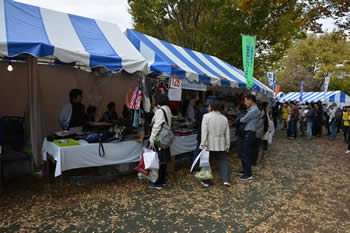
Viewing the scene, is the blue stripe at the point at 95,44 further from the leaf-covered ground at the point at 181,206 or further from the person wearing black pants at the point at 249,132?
the person wearing black pants at the point at 249,132

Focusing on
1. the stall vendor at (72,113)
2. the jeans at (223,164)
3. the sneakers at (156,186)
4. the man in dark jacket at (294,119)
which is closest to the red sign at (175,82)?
the jeans at (223,164)

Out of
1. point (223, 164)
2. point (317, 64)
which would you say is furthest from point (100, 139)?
point (317, 64)

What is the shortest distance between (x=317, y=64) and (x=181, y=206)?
3178 cm

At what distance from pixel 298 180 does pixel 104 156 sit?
13.5ft

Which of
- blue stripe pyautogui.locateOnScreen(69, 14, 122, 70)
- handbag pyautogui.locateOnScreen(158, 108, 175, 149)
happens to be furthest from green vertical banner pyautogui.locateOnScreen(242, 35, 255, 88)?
blue stripe pyautogui.locateOnScreen(69, 14, 122, 70)

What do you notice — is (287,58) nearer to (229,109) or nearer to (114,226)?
(229,109)

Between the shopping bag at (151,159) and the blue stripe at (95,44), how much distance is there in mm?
1557

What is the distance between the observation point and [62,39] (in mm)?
3775

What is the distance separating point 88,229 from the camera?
2881 millimetres

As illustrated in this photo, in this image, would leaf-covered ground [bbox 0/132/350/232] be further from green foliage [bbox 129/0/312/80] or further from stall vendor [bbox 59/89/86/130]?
green foliage [bbox 129/0/312/80]

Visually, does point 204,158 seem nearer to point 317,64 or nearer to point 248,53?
point 248,53

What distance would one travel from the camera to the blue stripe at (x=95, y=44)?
3.78 metres

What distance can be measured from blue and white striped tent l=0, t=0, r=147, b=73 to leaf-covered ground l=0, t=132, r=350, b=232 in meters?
2.14

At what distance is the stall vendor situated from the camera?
4.61m
